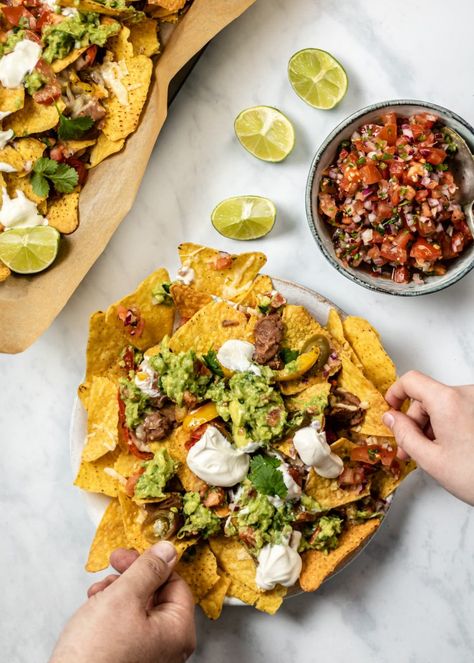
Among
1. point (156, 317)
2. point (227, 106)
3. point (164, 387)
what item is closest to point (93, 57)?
point (227, 106)

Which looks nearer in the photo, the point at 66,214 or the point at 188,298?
the point at 188,298

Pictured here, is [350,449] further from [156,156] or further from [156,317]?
[156,156]

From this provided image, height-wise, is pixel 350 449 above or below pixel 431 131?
below

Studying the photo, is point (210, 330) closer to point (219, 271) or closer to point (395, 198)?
point (219, 271)

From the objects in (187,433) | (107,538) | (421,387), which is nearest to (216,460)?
(187,433)

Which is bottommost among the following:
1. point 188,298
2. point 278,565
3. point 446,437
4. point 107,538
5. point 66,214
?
point 107,538

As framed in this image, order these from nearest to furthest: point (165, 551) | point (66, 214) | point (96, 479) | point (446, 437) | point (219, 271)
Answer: point (446, 437), point (165, 551), point (96, 479), point (219, 271), point (66, 214)
